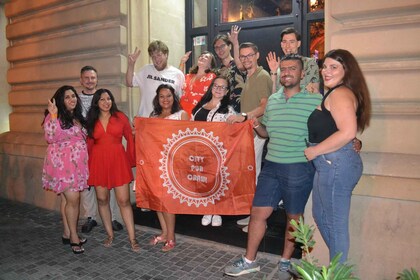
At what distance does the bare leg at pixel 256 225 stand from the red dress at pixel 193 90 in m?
1.94

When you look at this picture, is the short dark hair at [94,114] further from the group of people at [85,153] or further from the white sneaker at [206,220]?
the white sneaker at [206,220]

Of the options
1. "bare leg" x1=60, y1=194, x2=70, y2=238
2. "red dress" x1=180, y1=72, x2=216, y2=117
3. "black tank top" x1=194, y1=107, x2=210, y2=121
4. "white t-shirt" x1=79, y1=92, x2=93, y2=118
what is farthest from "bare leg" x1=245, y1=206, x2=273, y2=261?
"white t-shirt" x1=79, y1=92, x2=93, y2=118

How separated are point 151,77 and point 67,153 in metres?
1.63

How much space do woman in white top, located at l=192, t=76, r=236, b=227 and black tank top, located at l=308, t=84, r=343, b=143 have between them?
4.87 ft

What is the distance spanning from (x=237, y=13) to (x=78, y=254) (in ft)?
15.2

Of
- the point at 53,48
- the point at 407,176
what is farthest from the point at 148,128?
the point at 53,48

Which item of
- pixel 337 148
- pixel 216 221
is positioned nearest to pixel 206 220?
pixel 216 221

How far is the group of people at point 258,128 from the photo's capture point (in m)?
2.97

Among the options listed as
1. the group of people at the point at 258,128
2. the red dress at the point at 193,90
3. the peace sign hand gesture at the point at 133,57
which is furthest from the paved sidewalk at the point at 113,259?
the peace sign hand gesture at the point at 133,57

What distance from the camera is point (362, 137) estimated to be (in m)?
3.94

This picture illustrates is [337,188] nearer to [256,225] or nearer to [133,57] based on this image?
[256,225]

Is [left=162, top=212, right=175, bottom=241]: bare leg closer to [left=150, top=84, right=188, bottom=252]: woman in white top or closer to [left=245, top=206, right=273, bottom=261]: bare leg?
[left=150, top=84, right=188, bottom=252]: woman in white top

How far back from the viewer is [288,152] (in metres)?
3.63

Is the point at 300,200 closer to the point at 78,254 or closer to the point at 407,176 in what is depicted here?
the point at 407,176
